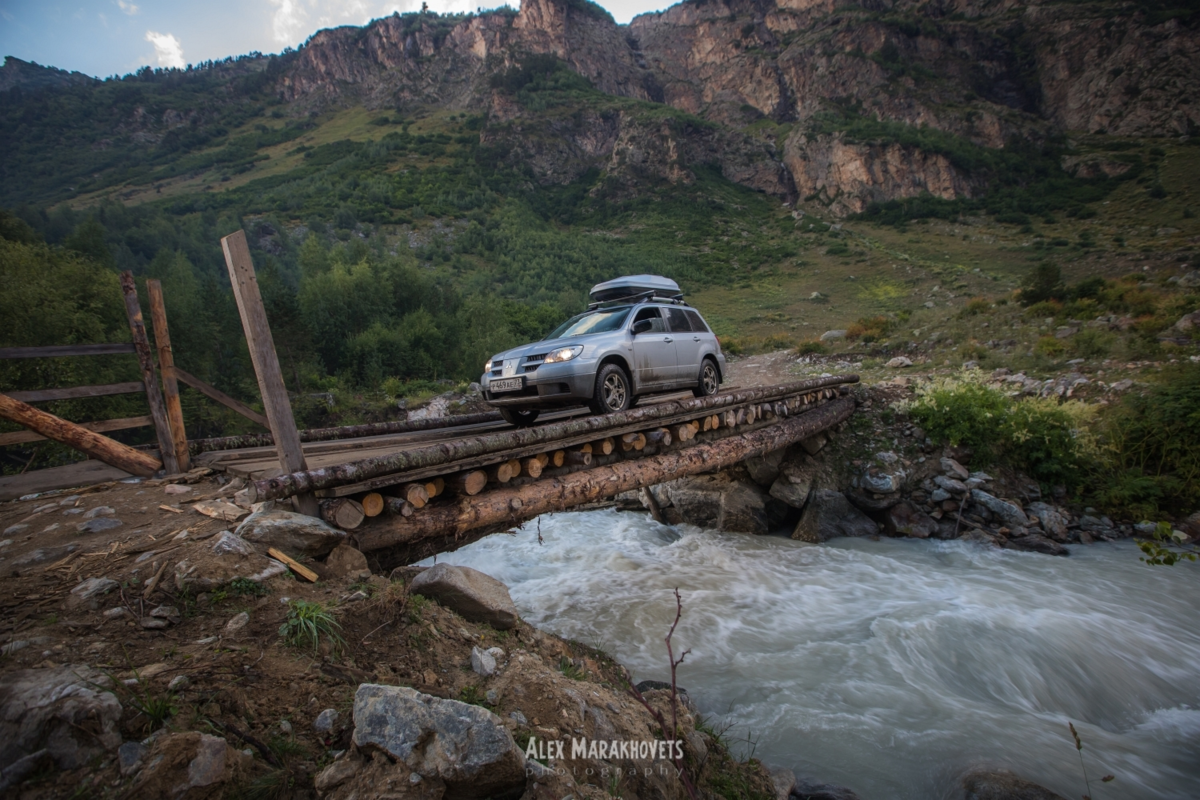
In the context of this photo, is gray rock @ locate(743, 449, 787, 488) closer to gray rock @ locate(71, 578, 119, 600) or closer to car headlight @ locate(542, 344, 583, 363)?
car headlight @ locate(542, 344, 583, 363)

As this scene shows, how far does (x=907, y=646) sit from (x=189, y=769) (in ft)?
20.5

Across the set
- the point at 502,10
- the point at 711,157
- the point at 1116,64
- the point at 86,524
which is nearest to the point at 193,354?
the point at 86,524

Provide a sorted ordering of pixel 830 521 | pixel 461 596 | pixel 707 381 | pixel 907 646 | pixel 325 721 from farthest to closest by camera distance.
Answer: pixel 830 521
pixel 707 381
pixel 907 646
pixel 461 596
pixel 325 721

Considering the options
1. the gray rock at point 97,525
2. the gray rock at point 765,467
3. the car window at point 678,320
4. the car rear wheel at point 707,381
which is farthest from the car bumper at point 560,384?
the gray rock at point 765,467

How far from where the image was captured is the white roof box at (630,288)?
832cm

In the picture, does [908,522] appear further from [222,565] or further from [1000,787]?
[222,565]

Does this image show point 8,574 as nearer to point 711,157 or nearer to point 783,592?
point 783,592

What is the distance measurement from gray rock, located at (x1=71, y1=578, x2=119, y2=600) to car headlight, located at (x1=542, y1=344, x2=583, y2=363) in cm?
420

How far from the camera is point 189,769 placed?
166 cm

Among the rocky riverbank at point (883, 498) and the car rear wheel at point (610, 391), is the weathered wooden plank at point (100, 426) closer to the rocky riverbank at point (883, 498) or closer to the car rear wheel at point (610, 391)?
the car rear wheel at point (610, 391)

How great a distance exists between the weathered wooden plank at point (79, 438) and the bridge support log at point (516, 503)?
3.48 metres

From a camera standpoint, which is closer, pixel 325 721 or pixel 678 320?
pixel 325 721

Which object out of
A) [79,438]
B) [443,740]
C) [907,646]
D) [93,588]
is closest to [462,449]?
[93,588]

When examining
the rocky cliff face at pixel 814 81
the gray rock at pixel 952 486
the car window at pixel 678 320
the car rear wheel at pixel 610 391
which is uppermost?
the rocky cliff face at pixel 814 81
